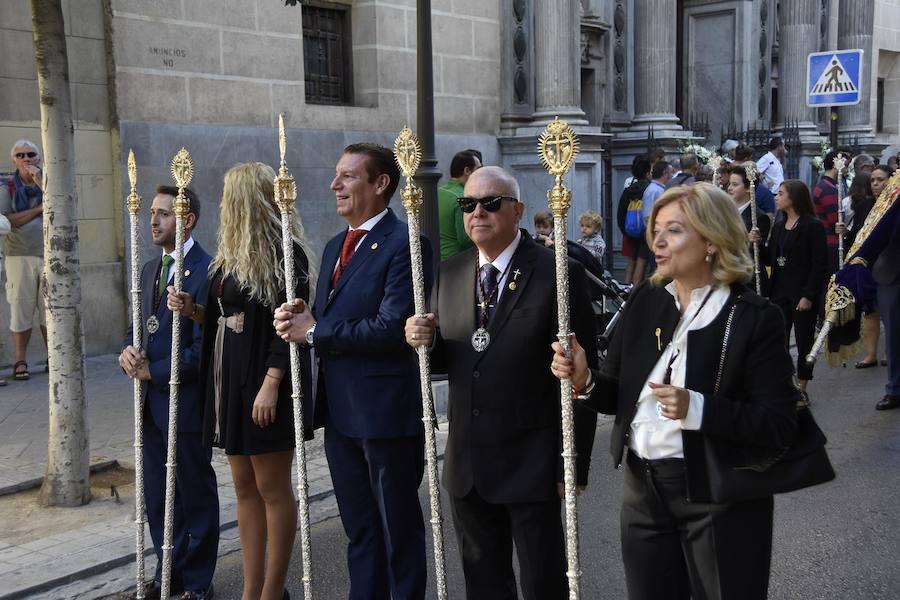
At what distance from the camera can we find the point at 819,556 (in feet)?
18.4

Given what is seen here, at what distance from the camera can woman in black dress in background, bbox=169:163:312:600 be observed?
4.57m

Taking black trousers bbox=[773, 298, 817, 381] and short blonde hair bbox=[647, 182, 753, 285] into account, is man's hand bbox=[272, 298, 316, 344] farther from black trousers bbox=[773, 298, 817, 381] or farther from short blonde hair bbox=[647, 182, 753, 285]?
black trousers bbox=[773, 298, 817, 381]

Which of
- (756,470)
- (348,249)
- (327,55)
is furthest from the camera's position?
(327,55)

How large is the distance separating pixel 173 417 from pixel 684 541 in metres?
2.42

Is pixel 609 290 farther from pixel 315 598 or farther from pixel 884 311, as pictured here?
pixel 315 598

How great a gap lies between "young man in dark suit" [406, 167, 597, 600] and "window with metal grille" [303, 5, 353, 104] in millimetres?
10276

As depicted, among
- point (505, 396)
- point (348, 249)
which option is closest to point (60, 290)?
point (348, 249)

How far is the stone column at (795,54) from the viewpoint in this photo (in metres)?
22.9

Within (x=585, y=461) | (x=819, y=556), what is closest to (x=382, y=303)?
(x=585, y=461)

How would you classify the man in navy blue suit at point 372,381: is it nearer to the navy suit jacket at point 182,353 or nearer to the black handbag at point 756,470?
the navy suit jacket at point 182,353

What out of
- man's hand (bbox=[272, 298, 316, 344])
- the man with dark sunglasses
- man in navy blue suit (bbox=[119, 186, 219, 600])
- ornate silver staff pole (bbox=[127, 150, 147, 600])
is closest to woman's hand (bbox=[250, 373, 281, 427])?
man's hand (bbox=[272, 298, 316, 344])

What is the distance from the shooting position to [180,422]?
5.04m

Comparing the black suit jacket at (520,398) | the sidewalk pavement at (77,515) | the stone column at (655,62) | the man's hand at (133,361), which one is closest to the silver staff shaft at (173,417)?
the man's hand at (133,361)

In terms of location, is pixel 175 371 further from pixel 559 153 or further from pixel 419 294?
pixel 559 153
